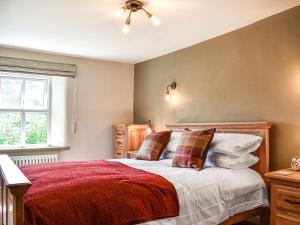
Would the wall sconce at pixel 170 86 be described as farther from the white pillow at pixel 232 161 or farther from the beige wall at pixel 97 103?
the white pillow at pixel 232 161

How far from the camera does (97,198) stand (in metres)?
1.78

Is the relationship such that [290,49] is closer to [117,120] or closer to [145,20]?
[145,20]

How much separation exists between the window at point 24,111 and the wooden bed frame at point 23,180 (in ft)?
5.81

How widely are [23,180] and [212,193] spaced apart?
1.47 metres

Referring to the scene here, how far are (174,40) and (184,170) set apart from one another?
6.00 ft

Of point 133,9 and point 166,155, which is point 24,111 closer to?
point 166,155

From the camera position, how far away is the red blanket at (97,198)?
5.26 ft

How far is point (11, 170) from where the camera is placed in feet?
6.06

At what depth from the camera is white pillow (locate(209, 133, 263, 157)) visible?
2.64 m

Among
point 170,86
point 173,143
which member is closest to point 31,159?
point 173,143

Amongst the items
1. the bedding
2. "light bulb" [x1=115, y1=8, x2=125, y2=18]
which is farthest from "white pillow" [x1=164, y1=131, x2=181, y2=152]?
"light bulb" [x1=115, y1=8, x2=125, y2=18]

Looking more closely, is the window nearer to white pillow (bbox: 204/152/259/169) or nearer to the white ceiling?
the white ceiling

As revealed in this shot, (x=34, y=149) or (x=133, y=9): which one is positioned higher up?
(x=133, y=9)

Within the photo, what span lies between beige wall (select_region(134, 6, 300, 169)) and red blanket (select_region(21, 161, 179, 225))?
134 cm
